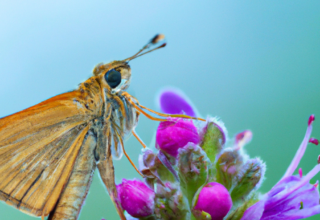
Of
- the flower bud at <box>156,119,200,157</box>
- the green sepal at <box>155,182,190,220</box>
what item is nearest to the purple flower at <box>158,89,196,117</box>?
the flower bud at <box>156,119,200,157</box>

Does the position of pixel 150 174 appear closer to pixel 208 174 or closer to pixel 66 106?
pixel 208 174

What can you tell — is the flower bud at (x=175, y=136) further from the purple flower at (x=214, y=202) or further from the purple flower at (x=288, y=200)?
the purple flower at (x=288, y=200)

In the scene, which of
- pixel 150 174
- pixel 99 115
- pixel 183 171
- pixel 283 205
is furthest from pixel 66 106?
pixel 283 205

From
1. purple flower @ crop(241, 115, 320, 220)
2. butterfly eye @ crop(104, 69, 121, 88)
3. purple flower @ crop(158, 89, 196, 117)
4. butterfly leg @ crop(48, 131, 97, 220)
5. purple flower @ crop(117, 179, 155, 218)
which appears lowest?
purple flower @ crop(241, 115, 320, 220)

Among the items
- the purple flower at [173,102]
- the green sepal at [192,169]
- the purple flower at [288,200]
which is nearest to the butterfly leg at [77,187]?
the purple flower at [173,102]

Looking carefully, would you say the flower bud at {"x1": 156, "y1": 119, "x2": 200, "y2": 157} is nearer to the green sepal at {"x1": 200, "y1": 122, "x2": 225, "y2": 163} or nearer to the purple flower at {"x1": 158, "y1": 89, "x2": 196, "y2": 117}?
the green sepal at {"x1": 200, "y1": 122, "x2": 225, "y2": 163}
